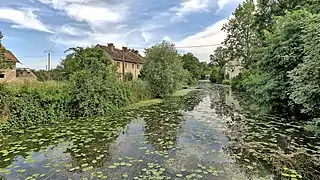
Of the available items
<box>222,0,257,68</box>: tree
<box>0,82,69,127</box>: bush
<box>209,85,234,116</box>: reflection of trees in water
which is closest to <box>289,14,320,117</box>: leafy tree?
<box>209,85,234,116</box>: reflection of trees in water

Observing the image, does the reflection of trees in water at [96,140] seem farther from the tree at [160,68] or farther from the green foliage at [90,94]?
the tree at [160,68]

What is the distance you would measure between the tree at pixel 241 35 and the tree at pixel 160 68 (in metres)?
13.2

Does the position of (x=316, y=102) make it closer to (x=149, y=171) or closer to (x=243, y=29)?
(x=149, y=171)

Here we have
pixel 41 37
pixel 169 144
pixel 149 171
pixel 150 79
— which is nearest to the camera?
pixel 149 171

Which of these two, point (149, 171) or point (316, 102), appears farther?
point (316, 102)

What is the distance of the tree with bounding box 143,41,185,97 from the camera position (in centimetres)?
2327

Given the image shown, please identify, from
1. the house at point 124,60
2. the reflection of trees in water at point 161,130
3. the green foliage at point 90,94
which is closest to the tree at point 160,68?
the green foliage at point 90,94

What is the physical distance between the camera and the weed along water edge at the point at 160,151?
5.43 metres

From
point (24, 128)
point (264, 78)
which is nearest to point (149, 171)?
point (24, 128)

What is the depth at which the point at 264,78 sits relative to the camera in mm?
13945

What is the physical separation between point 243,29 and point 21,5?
91.4 feet

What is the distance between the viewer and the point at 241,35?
113 feet

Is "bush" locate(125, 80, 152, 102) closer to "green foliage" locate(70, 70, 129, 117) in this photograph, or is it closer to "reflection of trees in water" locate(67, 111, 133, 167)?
"green foliage" locate(70, 70, 129, 117)

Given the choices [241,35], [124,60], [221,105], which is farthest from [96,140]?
[241,35]
